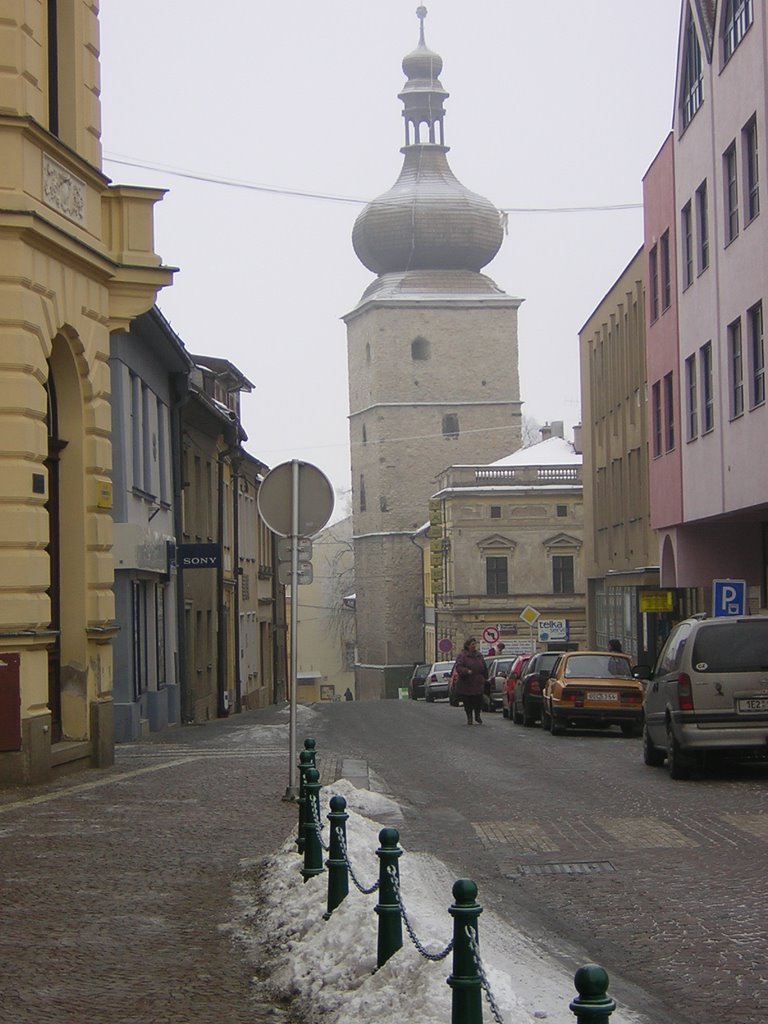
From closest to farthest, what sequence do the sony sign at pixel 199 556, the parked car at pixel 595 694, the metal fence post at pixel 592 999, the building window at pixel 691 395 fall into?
the metal fence post at pixel 592 999, the parked car at pixel 595 694, the sony sign at pixel 199 556, the building window at pixel 691 395

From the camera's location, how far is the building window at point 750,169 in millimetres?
29531

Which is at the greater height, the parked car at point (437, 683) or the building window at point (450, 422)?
the building window at point (450, 422)

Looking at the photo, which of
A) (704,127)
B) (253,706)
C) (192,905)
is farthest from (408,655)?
(192,905)

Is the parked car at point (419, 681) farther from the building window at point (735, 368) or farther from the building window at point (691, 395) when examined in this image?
the building window at point (735, 368)

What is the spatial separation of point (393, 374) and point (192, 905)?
102 meters

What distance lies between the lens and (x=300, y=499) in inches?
582

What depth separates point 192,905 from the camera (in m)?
9.79

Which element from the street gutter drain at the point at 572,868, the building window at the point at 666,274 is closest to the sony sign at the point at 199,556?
the building window at the point at 666,274

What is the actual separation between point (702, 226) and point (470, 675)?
9991 millimetres

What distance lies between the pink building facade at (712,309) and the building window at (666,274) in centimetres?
5

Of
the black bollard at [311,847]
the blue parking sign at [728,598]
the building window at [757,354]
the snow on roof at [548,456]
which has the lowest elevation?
the black bollard at [311,847]

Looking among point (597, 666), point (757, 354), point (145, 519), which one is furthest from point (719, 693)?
point (145, 519)

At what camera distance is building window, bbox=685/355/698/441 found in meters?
36.3

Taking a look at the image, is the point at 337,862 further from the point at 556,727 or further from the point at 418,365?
the point at 418,365
